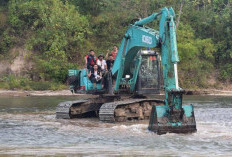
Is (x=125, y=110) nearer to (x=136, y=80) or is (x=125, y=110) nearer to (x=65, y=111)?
(x=136, y=80)

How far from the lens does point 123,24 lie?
46969mm

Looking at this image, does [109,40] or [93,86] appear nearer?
[93,86]

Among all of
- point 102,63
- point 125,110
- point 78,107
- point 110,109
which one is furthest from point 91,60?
point 110,109

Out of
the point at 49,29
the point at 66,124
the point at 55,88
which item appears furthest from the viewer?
the point at 49,29

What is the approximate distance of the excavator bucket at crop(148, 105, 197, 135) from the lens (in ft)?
52.8

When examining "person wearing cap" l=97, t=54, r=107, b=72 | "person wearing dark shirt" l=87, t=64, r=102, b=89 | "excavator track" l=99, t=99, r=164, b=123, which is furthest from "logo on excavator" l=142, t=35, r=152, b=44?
"person wearing dark shirt" l=87, t=64, r=102, b=89

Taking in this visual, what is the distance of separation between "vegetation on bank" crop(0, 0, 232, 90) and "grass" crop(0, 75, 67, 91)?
108 mm

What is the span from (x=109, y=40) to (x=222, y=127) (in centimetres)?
2828

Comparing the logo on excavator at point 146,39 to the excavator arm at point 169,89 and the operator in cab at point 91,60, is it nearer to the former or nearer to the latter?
the excavator arm at point 169,89

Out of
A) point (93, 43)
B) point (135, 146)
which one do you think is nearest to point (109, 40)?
point (93, 43)

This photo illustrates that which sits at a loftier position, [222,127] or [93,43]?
[93,43]

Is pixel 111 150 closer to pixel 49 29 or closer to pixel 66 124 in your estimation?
pixel 66 124

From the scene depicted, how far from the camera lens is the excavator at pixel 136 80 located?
16656mm

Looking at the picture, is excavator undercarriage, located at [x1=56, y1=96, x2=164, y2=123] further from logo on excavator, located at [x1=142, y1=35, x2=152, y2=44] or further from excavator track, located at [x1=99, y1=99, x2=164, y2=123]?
logo on excavator, located at [x1=142, y1=35, x2=152, y2=44]
